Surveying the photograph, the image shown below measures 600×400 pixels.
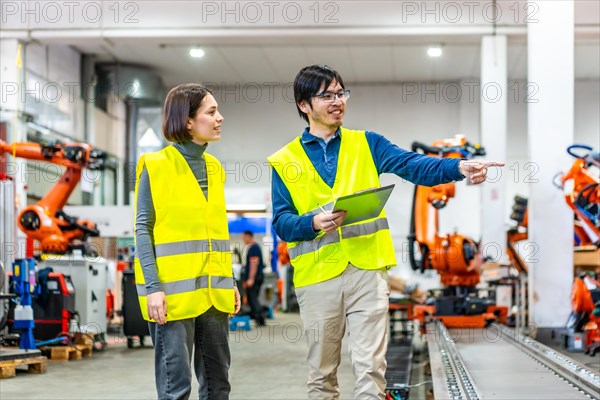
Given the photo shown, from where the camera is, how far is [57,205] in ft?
32.6

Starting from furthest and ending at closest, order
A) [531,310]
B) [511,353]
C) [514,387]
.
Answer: [531,310] → [511,353] → [514,387]

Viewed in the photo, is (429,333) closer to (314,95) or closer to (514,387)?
(514,387)

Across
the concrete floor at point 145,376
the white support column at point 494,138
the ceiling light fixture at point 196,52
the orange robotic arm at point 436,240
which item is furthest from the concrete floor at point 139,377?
the ceiling light fixture at point 196,52

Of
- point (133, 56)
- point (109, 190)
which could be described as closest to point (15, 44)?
point (133, 56)

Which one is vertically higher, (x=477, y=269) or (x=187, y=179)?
(x=187, y=179)

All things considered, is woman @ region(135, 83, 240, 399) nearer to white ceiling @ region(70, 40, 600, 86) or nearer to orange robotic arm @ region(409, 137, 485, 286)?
orange robotic arm @ region(409, 137, 485, 286)

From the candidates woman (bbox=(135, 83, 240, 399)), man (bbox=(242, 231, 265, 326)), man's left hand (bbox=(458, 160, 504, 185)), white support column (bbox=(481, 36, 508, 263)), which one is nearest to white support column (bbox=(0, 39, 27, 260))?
man (bbox=(242, 231, 265, 326))

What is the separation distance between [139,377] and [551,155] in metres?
5.29

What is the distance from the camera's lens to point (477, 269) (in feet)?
32.5

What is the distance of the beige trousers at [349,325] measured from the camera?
3.02 metres

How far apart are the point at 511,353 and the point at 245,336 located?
19.0ft

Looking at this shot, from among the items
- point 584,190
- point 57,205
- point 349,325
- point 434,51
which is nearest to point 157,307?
point 349,325

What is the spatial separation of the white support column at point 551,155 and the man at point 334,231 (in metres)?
6.77

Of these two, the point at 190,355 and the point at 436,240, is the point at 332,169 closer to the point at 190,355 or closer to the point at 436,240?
the point at 190,355
